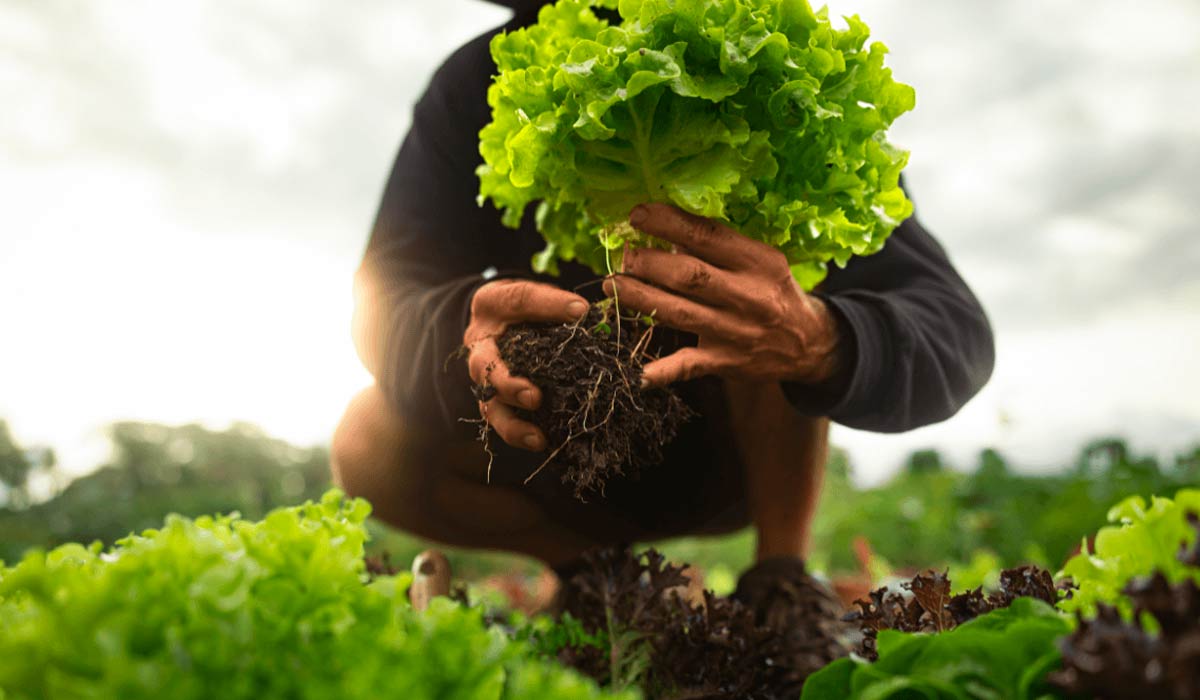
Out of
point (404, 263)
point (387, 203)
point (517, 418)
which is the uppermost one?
point (387, 203)

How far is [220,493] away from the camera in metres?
9.82

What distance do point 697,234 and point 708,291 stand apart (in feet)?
0.43

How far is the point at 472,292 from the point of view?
2.34 metres

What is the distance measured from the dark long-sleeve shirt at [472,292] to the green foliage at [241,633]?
1109 mm

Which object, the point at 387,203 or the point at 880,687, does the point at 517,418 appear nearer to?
the point at 880,687

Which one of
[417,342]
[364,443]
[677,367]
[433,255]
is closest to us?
[677,367]

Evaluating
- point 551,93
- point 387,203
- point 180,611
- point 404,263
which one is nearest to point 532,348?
point 551,93

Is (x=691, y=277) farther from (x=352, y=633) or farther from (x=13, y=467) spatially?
(x=13, y=467)

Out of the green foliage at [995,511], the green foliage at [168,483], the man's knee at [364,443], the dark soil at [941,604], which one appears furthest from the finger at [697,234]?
the green foliage at [168,483]

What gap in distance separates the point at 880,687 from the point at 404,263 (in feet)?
7.42

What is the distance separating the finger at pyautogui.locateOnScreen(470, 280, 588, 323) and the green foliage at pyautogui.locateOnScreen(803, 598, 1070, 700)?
1007mm

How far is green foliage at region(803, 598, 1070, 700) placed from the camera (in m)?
1.09

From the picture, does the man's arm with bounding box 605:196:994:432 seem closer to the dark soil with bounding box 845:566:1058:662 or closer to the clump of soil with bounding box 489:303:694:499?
the clump of soil with bounding box 489:303:694:499

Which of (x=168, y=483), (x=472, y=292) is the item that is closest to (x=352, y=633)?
(x=472, y=292)
